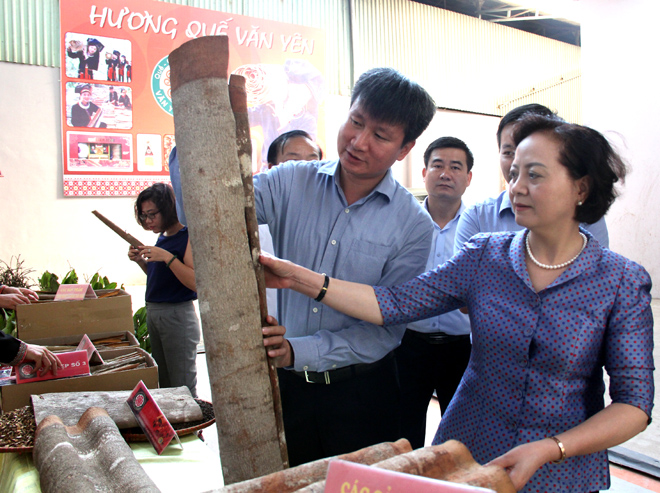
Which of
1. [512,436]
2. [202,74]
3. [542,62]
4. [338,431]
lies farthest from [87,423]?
[542,62]

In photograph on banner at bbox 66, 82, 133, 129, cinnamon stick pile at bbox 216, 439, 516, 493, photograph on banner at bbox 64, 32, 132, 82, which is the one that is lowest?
cinnamon stick pile at bbox 216, 439, 516, 493

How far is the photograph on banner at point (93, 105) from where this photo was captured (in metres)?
6.25

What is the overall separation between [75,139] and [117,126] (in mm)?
505

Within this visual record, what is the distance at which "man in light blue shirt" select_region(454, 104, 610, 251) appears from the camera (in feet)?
5.77

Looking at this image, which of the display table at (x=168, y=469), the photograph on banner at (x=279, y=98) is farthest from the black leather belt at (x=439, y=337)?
the photograph on banner at (x=279, y=98)

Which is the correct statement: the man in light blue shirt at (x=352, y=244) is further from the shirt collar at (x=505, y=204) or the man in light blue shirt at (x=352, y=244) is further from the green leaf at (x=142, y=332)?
the green leaf at (x=142, y=332)

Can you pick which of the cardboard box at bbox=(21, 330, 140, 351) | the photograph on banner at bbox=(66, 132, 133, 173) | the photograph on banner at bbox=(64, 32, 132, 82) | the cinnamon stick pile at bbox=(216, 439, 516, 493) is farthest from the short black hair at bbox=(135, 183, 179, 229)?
the photograph on banner at bbox=(64, 32, 132, 82)

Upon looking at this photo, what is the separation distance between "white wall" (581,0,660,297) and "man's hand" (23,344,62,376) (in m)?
5.52

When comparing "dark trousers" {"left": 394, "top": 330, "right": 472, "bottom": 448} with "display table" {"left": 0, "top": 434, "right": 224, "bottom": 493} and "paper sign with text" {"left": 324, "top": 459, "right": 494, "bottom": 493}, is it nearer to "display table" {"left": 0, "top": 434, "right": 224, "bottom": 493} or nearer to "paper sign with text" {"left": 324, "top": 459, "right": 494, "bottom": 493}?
"display table" {"left": 0, "top": 434, "right": 224, "bottom": 493}

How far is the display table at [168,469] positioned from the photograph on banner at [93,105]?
18.5 ft

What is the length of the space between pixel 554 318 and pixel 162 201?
2219mm

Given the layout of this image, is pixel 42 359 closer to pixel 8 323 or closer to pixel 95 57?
pixel 8 323

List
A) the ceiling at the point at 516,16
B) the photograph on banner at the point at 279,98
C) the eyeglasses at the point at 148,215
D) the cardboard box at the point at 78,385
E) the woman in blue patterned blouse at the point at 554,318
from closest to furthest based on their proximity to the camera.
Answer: the woman in blue patterned blouse at the point at 554,318 → the cardboard box at the point at 78,385 → the eyeglasses at the point at 148,215 → the photograph on banner at the point at 279,98 → the ceiling at the point at 516,16

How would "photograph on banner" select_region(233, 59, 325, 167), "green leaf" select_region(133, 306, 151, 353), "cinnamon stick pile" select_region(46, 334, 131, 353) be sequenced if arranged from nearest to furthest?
"cinnamon stick pile" select_region(46, 334, 131, 353)
"green leaf" select_region(133, 306, 151, 353)
"photograph on banner" select_region(233, 59, 325, 167)
